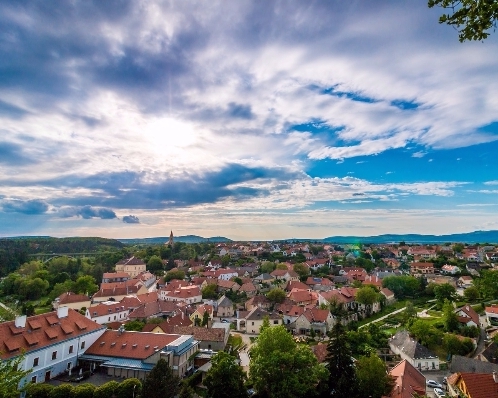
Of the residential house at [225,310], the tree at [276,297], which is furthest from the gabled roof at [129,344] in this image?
the tree at [276,297]

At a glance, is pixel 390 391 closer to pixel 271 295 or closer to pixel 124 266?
pixel 271 295

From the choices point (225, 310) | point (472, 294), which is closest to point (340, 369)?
point (225, 310)

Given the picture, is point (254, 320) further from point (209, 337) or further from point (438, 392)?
point (438, 392)

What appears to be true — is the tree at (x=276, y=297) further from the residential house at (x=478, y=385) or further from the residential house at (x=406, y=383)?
the residential house at (x=478, y=385)

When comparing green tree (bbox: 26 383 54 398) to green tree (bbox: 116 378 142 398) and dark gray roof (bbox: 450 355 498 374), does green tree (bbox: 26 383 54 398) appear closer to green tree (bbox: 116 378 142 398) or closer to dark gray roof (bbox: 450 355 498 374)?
green tree (bbox: 116 378 142 398)

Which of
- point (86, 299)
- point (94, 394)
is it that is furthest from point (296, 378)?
point (86, 299)
